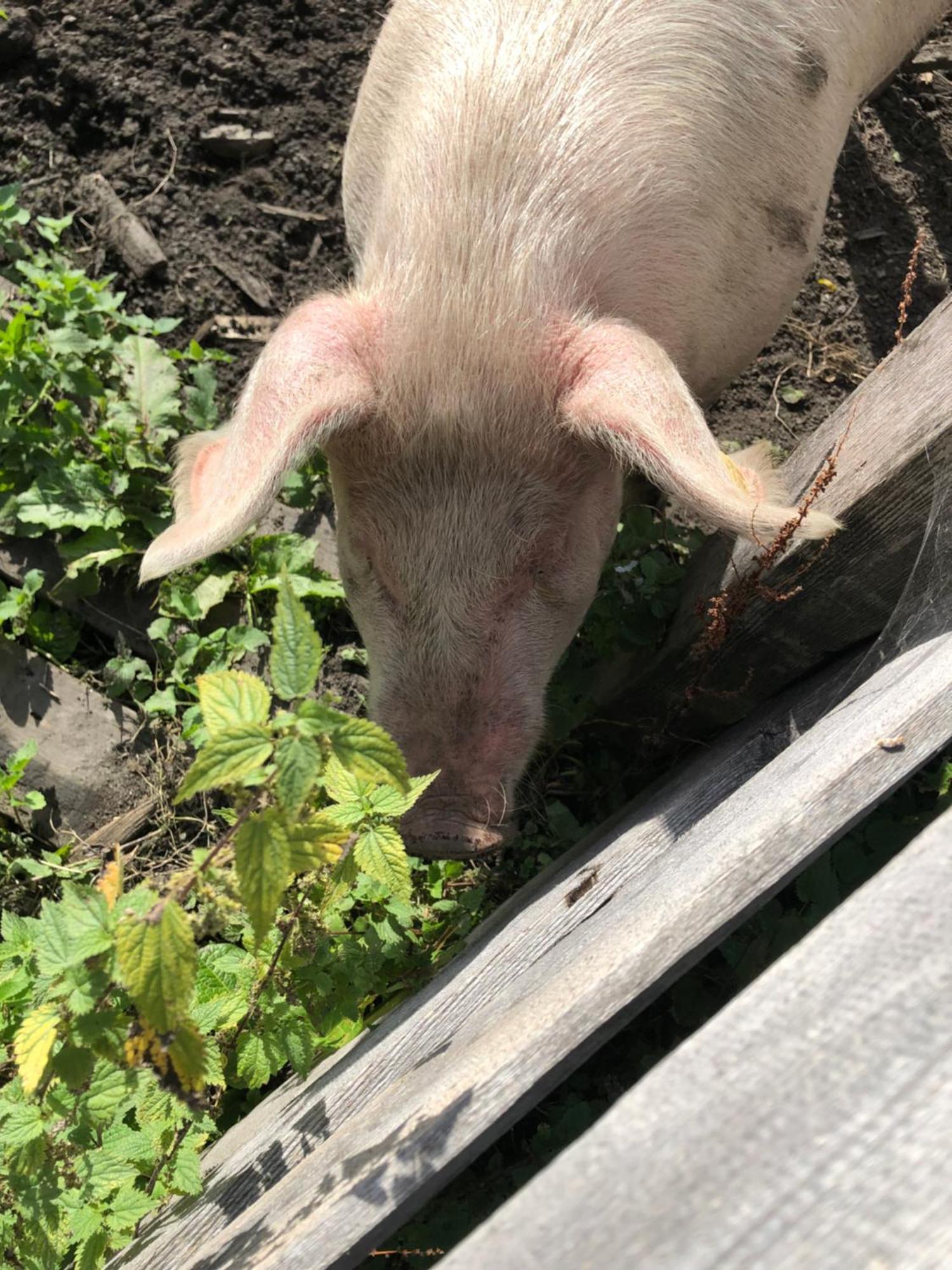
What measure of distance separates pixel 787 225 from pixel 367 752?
259 centimetres

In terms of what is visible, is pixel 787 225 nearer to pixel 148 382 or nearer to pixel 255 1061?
pixel 148 382

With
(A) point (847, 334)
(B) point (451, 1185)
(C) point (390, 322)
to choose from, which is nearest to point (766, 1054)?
(B) point (451, 1185)

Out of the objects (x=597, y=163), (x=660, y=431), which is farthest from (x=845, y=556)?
(x=597, y=163)

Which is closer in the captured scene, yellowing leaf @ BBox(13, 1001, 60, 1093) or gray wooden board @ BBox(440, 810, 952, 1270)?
gray wooden board @ BBox(440, 810, 952, 1270)

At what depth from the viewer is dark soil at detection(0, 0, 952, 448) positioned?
4344mm

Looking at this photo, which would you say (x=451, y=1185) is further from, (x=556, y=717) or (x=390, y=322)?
(x=390, y=322)

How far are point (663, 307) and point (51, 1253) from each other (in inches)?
104

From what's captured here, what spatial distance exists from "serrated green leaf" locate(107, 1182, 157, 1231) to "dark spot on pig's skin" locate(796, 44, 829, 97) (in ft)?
11.2

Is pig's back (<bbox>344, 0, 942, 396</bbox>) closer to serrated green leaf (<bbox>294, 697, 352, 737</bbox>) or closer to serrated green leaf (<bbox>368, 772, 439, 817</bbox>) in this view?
serrated green leaf (<bbox>368, 772, 439, 817</bbox>)

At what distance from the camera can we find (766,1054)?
2.84ft

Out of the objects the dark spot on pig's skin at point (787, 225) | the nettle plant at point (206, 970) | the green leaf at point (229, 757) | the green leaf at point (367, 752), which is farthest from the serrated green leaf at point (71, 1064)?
the dark spot on pig's skin at point (787, 225)

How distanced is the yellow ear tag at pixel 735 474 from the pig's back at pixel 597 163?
0.55m

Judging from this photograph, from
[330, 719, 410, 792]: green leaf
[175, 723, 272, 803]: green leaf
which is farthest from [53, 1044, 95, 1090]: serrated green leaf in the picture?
[330, 719, 410, 792]: green leaf

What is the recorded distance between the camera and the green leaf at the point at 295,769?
1.37 m
